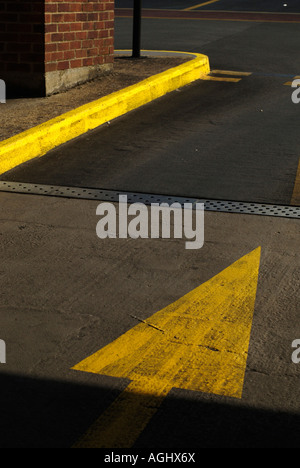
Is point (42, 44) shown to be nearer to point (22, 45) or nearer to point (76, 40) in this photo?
point (22, 45)

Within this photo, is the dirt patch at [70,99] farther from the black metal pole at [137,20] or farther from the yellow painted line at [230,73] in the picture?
the yellow painted line at [230,73]

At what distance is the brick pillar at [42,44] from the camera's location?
816 centimetres

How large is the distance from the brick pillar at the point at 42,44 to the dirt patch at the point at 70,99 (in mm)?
181

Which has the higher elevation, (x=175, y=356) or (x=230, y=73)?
(x=230, y=73)

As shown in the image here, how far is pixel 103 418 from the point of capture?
2916 mm

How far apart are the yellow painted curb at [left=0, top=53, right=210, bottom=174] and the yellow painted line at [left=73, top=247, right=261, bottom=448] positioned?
2866mm

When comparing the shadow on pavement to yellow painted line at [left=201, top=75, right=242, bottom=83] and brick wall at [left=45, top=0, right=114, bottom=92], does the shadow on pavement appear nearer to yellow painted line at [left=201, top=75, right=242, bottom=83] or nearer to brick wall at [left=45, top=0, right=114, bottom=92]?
brick wall at [left=45, top=0, right=114, bottom=92]

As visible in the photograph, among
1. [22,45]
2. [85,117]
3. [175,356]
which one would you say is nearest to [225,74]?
[22,45]

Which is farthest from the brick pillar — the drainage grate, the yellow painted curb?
the drainage grate

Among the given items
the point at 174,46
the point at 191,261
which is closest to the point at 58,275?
the point at 191,261

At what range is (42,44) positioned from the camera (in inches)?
322

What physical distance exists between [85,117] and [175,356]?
4.58 m

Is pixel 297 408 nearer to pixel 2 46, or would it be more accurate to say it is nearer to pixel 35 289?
pixel 35 289
